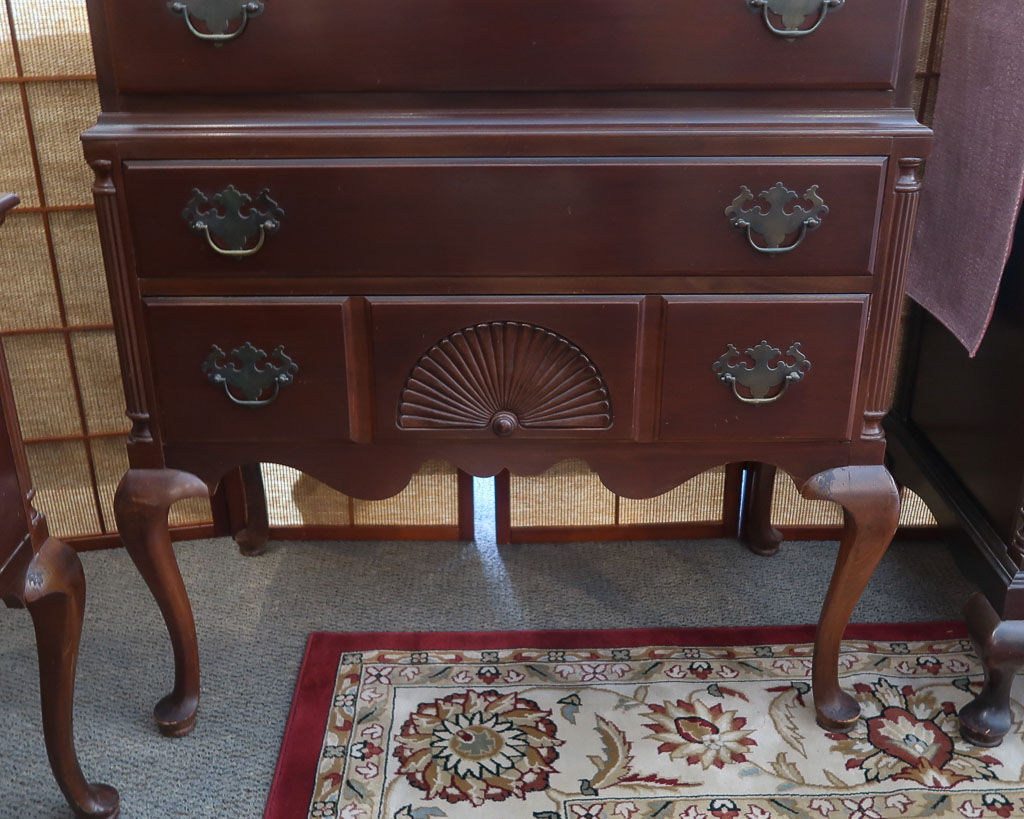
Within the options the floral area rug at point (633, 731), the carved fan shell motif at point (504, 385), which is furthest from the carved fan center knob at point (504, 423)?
the floral area rug at point (633, 731)

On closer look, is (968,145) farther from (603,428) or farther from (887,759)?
A: (887,759)

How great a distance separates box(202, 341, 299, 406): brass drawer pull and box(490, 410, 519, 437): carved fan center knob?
9.4 inches

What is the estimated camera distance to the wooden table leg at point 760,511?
5.76 feet

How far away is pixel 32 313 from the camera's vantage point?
1642 mm

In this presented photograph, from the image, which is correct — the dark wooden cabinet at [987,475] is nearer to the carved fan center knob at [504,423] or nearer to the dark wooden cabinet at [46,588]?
the carved fan center knob at [504,423]

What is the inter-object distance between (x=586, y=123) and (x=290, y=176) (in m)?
0.32

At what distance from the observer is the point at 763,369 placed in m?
1.12

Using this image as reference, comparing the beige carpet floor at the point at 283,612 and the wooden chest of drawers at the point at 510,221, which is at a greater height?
the wooden chest of drawers at the point at 510,221

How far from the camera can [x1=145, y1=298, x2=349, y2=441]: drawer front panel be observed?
1.11 metres

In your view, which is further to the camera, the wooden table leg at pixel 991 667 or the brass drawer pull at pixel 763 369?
the wooden table leg at pixel 991 667

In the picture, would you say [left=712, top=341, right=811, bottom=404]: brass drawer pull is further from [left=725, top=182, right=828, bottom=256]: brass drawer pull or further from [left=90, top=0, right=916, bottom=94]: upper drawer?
[left=90, top=0, right=916, bottom=94]: upper drawer

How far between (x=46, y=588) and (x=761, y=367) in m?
0.81

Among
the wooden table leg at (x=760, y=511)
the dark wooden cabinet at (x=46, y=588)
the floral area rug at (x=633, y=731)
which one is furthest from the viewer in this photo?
the wooden table leg at (x=760, y=511)

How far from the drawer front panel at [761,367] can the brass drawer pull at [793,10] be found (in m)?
0.28
